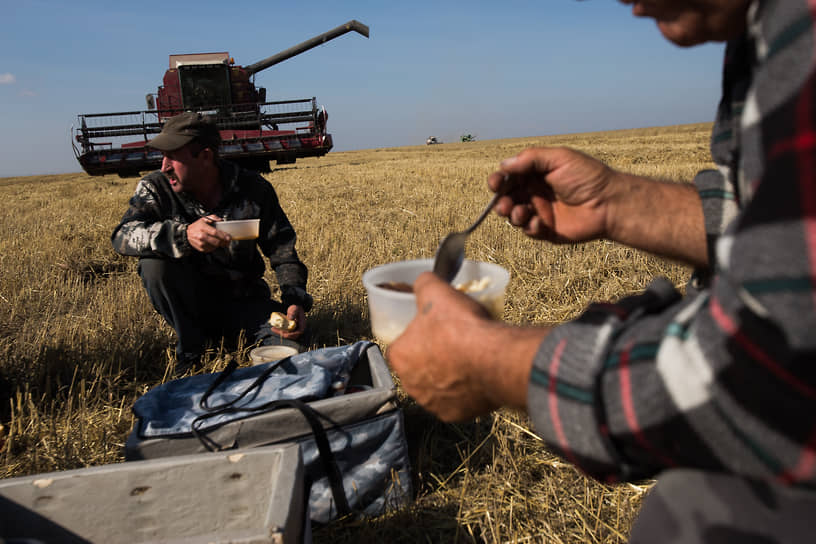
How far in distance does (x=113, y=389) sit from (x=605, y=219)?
230 centimetres

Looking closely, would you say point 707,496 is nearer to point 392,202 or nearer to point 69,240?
point 69,240

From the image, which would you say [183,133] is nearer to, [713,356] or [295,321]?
[295,321]

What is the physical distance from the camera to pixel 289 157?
1457 cm

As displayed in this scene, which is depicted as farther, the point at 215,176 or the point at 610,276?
the point at 610,276

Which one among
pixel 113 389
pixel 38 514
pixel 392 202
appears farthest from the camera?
pixel 392 202

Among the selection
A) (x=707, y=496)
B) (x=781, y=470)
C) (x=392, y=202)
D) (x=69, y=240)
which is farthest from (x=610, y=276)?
(x=69, y=240)

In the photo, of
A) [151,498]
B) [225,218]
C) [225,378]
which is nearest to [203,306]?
[225,218]

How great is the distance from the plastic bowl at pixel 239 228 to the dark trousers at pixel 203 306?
463mm

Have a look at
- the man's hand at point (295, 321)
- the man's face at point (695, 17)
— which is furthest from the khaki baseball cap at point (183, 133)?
the man's face at point (695, 17)

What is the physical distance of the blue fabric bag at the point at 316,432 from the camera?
1664 millimetres

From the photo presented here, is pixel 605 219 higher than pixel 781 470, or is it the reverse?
pixel 605 219

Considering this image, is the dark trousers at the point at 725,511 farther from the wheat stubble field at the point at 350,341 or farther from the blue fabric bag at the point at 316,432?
the blue fabric bag at the point at 316,432

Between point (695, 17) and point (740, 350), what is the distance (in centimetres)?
57

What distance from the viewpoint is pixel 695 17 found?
2.84ft
